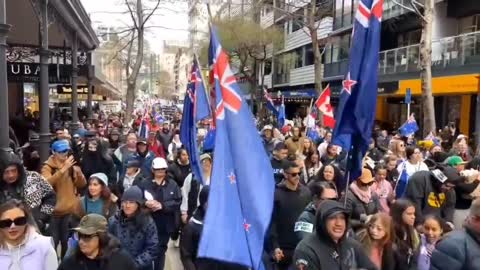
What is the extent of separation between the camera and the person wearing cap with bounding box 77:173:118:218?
591 centimetres

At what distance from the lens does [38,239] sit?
3984 mm

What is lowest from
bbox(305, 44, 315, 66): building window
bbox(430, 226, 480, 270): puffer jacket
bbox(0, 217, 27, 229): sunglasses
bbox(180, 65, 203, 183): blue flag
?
bbox(430, 226, 480, 270): puffer jacket

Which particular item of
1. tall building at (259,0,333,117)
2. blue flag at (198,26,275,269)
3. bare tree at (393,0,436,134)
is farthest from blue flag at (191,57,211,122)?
tall building at (259,0,333,117)

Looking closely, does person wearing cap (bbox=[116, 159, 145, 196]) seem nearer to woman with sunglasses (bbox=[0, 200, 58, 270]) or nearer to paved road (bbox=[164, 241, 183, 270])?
paved road (bbox=[164, 241, 183, 270])

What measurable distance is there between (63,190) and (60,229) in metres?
0.43

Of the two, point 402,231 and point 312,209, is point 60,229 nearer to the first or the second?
point 312,209

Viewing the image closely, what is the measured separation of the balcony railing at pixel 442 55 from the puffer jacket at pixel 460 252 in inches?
740

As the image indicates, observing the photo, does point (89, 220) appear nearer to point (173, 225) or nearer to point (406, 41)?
point (173, 225)

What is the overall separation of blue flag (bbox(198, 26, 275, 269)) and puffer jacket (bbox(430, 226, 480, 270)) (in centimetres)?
117

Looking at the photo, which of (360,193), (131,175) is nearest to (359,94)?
(360,193)

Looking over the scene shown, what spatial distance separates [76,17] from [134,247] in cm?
1091

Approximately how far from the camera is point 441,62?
2364cm

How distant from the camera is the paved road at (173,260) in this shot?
7665 millimetres

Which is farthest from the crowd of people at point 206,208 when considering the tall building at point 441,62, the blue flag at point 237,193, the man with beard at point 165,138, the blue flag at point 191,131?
the tall building at point 441,62
